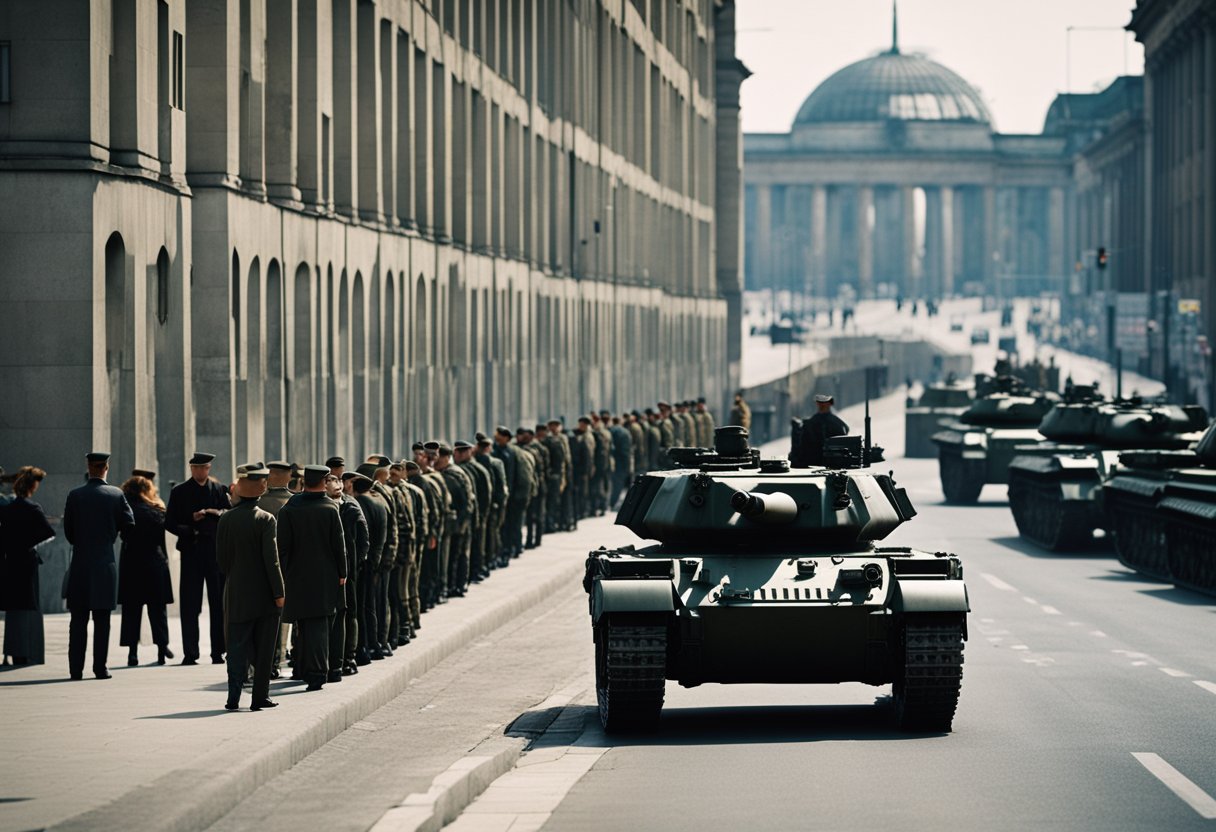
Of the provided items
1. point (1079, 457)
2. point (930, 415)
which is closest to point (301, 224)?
point (1079, 457)

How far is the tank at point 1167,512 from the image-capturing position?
94.3 ft

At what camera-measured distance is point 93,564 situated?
18.5m

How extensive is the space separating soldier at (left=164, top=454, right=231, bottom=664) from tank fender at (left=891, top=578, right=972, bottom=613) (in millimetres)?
5585

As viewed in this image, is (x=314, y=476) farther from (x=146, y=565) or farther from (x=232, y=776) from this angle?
(x=232, y=776)

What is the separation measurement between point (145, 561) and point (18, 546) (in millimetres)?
916

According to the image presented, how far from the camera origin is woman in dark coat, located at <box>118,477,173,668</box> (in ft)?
63.5

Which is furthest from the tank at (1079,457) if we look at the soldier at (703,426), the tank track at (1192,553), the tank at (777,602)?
the tank at (777,602)

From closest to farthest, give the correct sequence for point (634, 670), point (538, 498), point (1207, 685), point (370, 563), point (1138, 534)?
1. point (634, 670)
2. point (1207, 685)
3. point (370, 563)
4. point (1138, 534)
5. point (538, 498)

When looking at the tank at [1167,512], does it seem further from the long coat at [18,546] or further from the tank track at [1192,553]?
the long coat at [18,546]

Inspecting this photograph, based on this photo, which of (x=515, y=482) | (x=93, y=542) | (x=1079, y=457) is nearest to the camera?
(x=93, y=542)

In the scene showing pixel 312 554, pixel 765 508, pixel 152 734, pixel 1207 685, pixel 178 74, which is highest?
pixel 178 74

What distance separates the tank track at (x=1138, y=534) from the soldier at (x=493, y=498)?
295 inches

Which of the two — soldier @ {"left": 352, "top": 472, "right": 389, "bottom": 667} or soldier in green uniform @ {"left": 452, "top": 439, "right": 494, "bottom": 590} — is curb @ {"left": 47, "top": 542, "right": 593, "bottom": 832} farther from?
soldier in green uniform @ {"left": 452, "top": 439, "right": 494, "bottom": 590}

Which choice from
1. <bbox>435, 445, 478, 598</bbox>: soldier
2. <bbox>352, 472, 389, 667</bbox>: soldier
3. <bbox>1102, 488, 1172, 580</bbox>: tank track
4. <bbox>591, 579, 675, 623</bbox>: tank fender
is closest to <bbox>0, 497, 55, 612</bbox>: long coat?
<bbox>352, 472, 389, 667</bbox>: soldier
